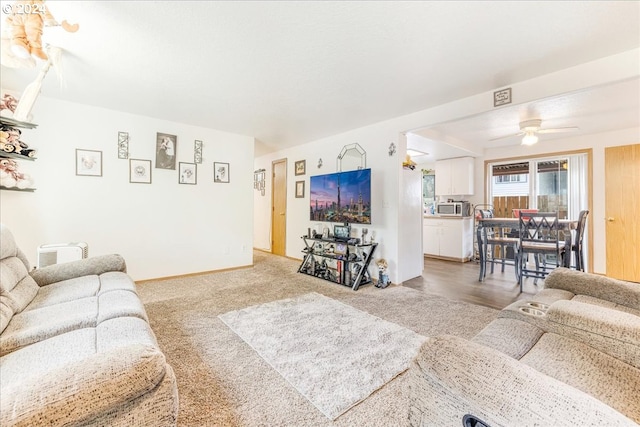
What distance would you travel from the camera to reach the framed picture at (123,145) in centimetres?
368

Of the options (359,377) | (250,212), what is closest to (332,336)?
(359,377)

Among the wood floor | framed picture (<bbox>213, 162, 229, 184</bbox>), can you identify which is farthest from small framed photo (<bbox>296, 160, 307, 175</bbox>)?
the wood floor

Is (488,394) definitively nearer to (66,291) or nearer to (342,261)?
(66,291)

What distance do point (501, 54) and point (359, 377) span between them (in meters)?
2.68

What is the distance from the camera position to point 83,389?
69 centimetres

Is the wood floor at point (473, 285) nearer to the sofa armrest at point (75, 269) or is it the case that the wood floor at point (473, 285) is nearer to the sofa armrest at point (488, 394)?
the sofa armrest at point (488, 394)

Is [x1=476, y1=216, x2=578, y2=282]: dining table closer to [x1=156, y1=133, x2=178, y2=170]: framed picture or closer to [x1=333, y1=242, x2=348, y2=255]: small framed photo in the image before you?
[x1=333, y1=242, x2=348, y2=255]: small framed photo

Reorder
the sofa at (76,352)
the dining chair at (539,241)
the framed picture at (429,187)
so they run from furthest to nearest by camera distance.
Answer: the framed picture at (429,187) → the dining chair at (539,241) → the sofa at (76,352)

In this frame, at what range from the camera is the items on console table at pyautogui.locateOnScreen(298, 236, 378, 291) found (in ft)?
12.6

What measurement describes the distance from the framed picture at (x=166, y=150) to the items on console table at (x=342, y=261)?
242 centimetres

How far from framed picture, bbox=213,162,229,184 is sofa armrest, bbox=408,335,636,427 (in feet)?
14.2

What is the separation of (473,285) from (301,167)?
3568 millimetres

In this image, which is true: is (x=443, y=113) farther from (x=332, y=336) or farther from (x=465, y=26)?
(x=332, y=336)

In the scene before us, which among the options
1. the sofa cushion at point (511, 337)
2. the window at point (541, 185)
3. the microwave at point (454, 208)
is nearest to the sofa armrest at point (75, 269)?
the sofa cushion at point (511, 337)
